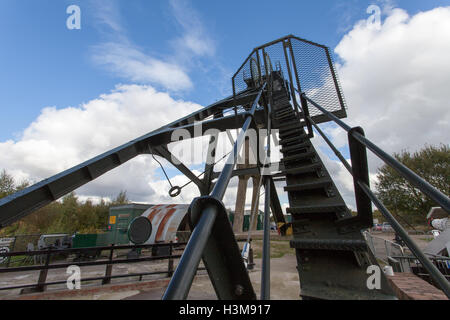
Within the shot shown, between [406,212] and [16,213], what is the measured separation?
41.3m

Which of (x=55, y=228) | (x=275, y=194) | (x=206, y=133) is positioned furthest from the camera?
(x=55, y=228)

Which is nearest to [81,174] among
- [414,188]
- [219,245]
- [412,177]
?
[219,245]

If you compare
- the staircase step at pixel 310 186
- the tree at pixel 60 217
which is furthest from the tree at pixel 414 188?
the tree at pixel 60 217

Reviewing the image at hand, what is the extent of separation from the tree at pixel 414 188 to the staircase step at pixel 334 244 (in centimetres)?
3170

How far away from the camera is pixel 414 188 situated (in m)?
27.1

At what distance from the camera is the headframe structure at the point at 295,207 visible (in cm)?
87

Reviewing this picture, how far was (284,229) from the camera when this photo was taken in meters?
2.98

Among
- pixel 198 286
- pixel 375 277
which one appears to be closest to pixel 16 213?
pixel 375 277

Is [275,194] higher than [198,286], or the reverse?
[275,194]

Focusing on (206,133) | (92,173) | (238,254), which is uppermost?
(206,133)

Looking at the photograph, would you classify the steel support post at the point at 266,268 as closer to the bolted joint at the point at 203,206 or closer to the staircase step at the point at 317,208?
the bolted joint at the point at 203,206

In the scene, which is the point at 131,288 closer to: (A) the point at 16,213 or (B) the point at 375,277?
(A) the point at 16,213

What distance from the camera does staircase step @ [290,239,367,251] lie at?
5.92 feet

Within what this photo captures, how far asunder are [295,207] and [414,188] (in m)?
34.9
